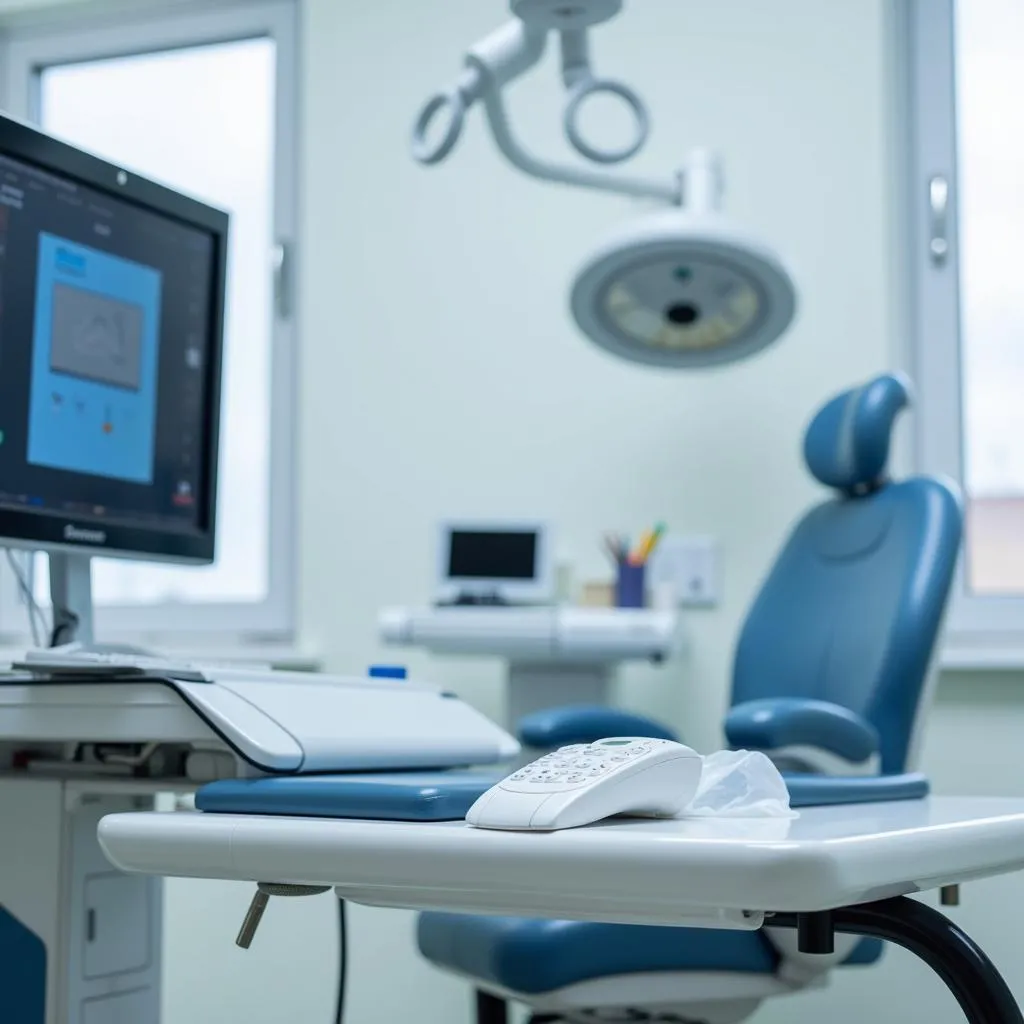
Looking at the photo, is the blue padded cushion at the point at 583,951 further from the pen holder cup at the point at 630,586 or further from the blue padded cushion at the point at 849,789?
the pen holder cup at the point at 630,586

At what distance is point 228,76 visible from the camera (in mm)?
3238

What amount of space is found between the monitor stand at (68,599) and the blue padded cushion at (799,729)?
728 millimetres


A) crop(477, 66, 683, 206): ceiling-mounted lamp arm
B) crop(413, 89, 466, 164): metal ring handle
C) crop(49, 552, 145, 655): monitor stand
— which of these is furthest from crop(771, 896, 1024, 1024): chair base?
crop(477, 66, 683, 206): ceiling-mounted lamp arm

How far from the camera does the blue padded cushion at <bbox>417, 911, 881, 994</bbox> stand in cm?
147

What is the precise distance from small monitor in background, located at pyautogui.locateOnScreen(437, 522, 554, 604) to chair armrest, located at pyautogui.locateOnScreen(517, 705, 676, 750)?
711 mm

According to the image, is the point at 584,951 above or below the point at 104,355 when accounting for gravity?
below

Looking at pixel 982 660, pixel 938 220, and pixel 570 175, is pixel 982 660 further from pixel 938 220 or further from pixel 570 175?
pixel 570 175

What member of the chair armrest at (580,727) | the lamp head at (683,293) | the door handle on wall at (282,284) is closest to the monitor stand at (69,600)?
the chair armrest at (580,727)

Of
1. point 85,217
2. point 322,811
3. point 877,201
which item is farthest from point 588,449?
point 322,811

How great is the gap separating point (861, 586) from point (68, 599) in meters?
1.10

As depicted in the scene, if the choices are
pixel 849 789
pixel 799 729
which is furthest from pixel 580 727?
pixel 849 789

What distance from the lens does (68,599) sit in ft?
4.78

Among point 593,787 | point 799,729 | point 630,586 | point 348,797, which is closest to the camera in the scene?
point 593,787

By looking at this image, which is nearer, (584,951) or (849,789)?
(849,789)
